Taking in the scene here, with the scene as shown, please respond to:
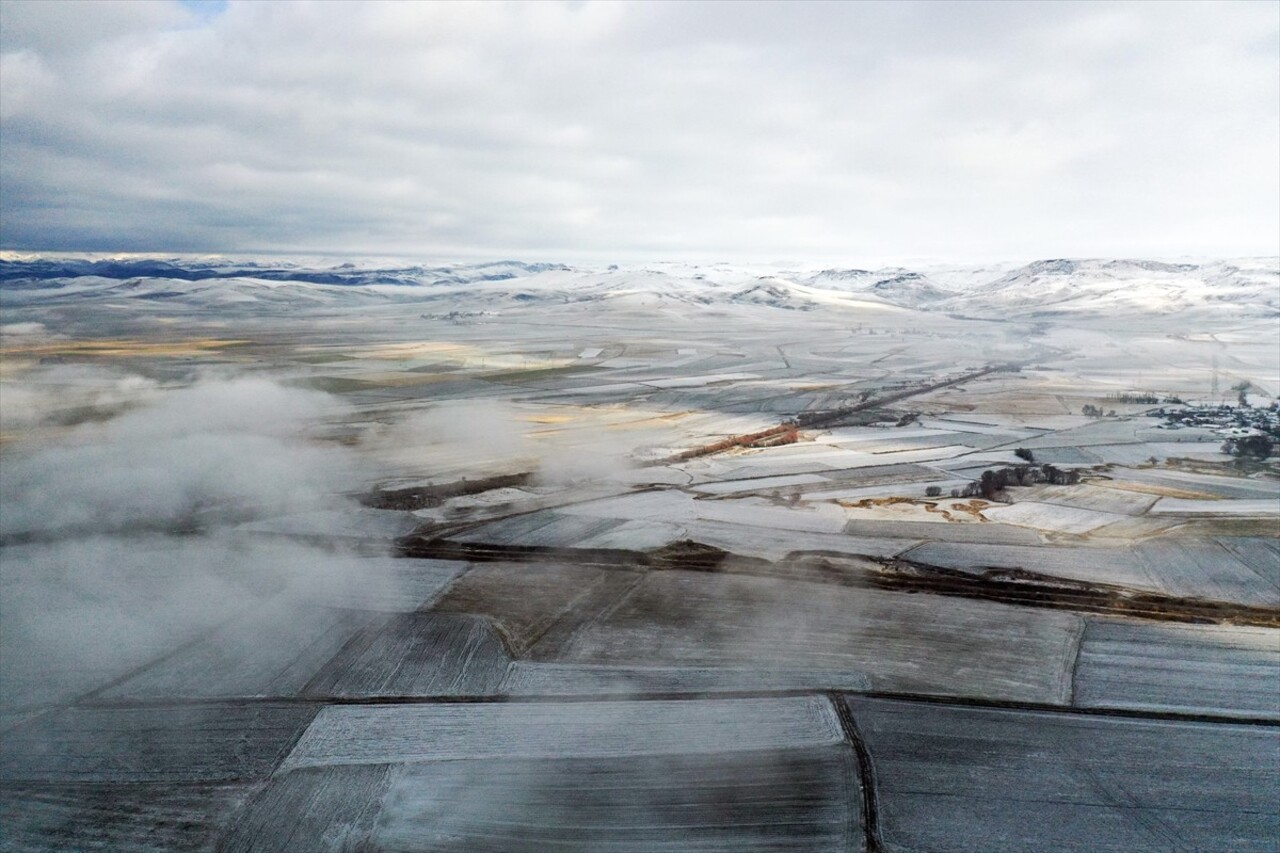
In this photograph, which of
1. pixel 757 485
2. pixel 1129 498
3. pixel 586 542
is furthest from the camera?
pixel 757 485

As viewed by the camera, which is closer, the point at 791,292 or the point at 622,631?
the point at 622,631

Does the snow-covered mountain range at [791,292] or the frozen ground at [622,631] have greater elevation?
the snow-covered mountain range at [791,292]

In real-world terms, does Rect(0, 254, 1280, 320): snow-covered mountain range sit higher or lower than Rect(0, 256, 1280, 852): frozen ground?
higher

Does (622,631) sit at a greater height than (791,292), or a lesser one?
lesser

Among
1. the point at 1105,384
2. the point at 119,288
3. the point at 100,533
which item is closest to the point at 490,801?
the point at 100,533

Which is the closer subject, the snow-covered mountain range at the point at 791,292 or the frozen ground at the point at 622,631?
the frozen ground at the point at 622,631

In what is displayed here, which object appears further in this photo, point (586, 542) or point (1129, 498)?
point (1129, 498)

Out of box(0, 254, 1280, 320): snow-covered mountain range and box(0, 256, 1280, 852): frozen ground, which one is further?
box(0, 254, 1280, 320): snow-covered mountain range

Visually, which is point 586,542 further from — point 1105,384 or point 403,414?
point 1105,384
